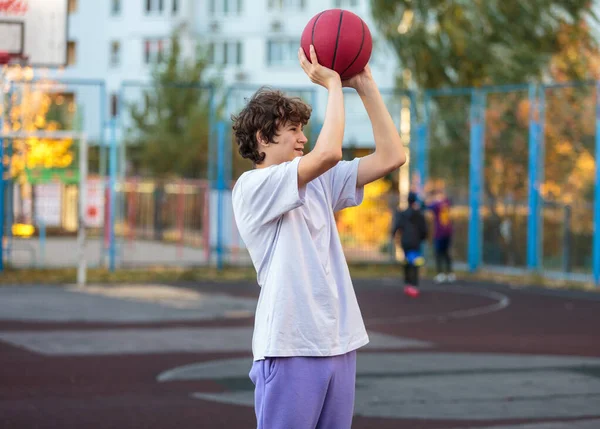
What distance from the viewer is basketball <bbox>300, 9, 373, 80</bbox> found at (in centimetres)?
461

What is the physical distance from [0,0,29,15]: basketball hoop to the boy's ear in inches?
615

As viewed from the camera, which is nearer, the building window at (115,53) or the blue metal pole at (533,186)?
the blue metal pole at (533,186)

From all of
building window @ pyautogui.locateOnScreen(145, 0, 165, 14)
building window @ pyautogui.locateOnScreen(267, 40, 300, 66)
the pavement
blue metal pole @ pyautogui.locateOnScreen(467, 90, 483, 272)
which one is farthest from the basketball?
building window @ pyautogui.locateOnScreen(145, 0, 165, 14)

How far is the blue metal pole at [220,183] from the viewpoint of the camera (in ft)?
78.7

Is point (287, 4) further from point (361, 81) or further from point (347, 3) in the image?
point (361, 81)

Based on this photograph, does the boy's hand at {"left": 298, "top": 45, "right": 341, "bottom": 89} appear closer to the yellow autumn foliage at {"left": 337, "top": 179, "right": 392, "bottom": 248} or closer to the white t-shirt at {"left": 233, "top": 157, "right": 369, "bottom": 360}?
the white t-shirt at {"left": 233, "top": 157, "right": 369, "bottom": 360}

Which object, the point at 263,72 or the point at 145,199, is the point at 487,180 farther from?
the point at 263,72

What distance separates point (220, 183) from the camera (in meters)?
24.6

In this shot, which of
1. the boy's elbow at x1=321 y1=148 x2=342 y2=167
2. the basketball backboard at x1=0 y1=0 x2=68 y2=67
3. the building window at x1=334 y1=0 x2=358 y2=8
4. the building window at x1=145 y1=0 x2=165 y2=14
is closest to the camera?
the boy's elbow at x1=321 y1=148 x2=342 y2=167

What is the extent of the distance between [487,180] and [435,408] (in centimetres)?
1639

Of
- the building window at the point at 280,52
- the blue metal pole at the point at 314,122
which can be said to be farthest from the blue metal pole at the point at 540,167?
the building window at the point at 280,52

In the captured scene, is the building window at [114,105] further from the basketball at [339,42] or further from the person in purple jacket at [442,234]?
the basketball at [339,42]

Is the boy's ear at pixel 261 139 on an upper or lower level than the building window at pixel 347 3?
lower

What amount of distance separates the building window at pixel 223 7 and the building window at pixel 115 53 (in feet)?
17.2
